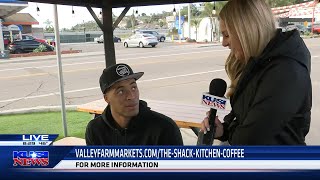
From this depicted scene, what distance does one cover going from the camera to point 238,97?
170 cm

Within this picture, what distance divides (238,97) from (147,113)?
3.33ft

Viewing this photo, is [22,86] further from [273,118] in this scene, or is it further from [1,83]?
[273,118]

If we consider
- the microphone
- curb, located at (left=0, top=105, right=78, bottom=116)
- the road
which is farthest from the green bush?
the microphone

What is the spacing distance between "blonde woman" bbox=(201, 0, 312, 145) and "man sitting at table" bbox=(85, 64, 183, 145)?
767 millimetres

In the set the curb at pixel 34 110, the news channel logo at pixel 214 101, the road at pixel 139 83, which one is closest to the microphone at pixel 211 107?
the news channel logo at pixel 214 101

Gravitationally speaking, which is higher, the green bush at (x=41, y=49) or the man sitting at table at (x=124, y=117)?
the green bush at (x=41, y=49)

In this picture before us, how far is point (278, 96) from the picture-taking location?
55.6 inches

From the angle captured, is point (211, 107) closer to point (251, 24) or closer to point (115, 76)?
point (251, 24)

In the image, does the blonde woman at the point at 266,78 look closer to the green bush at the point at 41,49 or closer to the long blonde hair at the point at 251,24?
the long blonde hair at the point at 251,24

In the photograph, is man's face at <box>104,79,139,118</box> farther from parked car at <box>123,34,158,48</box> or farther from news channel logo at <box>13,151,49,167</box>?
parked car at <box>123,34,158,48</box>

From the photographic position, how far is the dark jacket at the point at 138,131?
2.39 meters

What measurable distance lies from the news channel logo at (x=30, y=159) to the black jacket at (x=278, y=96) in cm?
74

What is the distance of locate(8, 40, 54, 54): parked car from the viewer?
92.0 ft
